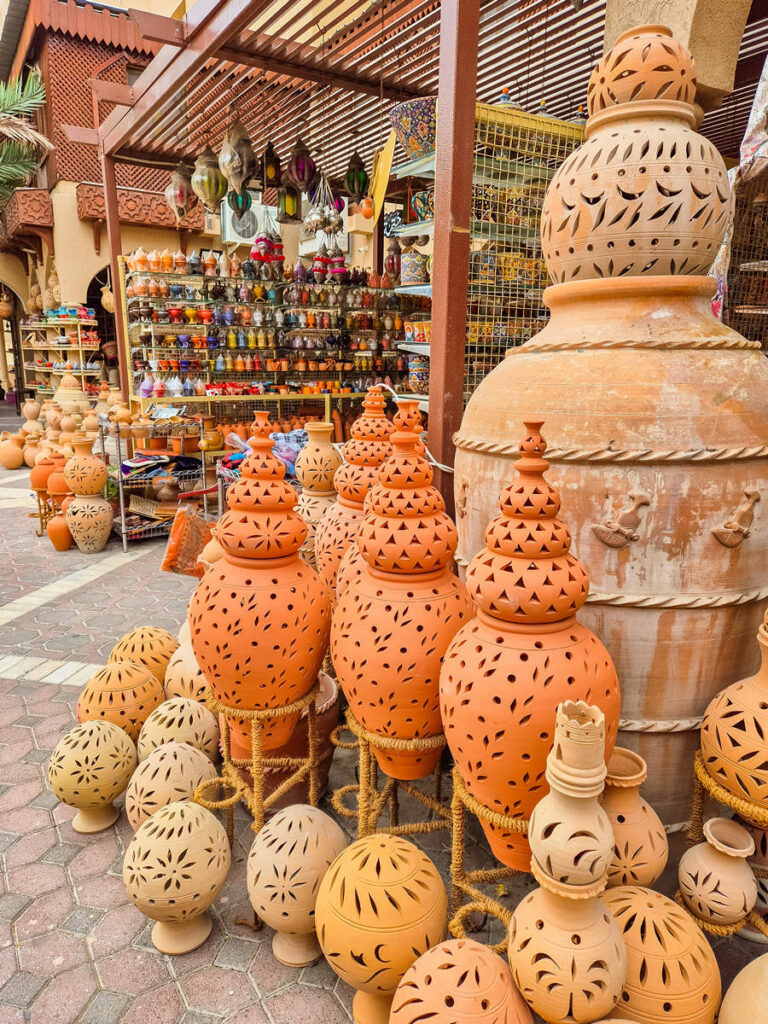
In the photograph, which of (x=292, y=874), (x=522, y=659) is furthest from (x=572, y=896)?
(x=292, y=874)

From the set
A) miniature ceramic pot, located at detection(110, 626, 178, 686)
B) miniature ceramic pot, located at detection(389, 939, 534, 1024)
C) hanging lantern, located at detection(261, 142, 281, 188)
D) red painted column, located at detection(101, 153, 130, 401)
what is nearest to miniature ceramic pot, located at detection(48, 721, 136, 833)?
miniature ceramic pot, located at detection(110, 626, 178, 686)

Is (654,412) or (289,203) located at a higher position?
(289,203)

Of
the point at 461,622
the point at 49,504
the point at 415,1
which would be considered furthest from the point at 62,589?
the point at 415,1

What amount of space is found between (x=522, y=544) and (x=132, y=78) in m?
17.3

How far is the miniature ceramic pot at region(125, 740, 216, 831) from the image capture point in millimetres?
2143

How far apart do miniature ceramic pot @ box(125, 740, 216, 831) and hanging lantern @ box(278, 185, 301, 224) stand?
577cm

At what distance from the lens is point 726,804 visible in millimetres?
1711

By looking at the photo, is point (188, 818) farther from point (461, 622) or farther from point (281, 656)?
point (461, 622)

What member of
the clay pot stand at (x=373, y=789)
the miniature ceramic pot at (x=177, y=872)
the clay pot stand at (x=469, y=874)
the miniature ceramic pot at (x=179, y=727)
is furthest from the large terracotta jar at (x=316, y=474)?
the clay pot stand at (x=469, y=874)

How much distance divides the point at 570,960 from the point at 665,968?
31 centimetres

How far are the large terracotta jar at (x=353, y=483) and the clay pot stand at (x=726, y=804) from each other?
1473 millimetres

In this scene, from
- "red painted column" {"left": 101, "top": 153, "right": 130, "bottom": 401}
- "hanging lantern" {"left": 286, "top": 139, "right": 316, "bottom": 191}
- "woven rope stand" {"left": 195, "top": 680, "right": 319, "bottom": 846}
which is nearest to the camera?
"woven rope stand" {"left": 195, "top": 680, "right": 319, "bottom": 846}

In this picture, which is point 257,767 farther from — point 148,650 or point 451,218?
point 451,218

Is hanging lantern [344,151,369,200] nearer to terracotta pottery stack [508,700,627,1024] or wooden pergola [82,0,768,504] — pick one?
wooden pergola [82,0,768,504]
